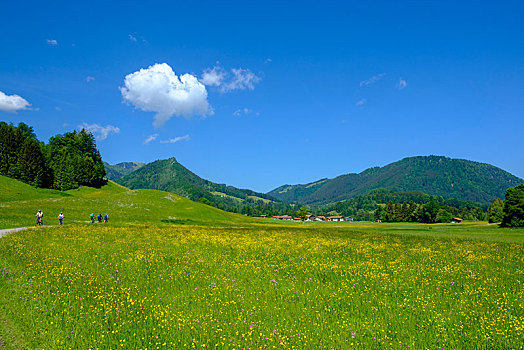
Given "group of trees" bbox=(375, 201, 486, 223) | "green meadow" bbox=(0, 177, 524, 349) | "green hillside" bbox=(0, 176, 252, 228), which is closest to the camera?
"green meadow" bbox=(0, 177, 524, 349)

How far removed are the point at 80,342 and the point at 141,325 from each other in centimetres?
169

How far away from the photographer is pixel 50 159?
320 ft

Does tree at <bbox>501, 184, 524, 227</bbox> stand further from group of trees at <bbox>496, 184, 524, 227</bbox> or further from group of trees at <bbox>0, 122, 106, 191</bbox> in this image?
group of trees at <bbox>0, 122, 106, 191</bbox>

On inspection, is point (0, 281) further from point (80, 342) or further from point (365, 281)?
point (365, 281)

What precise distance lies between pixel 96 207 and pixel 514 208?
347 ft

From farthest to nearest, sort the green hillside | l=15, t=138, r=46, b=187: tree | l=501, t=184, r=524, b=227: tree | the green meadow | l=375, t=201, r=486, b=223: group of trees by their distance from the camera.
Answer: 1. l=375, t=201, r=486, b=223: group of trees
2. l=15, t=138, r=46, b=187: tree
3. l=501, t=184, r=524, b=227: tree
4. the green hillside
5. the green meadow

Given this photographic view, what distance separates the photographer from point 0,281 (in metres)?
12.9

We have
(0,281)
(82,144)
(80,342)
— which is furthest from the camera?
(82,144)

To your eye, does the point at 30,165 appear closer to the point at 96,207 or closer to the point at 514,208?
the point at 96,207

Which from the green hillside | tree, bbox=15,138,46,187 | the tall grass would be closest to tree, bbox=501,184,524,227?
the tall grass

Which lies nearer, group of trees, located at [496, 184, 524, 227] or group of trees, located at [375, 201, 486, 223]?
group of trees, located at [496, 184, 524, 227]

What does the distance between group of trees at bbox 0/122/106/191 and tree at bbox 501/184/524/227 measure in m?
Result: 131

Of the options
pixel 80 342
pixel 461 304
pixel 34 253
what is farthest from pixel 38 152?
pixel 461 304

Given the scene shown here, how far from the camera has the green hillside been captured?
52.4 meters
